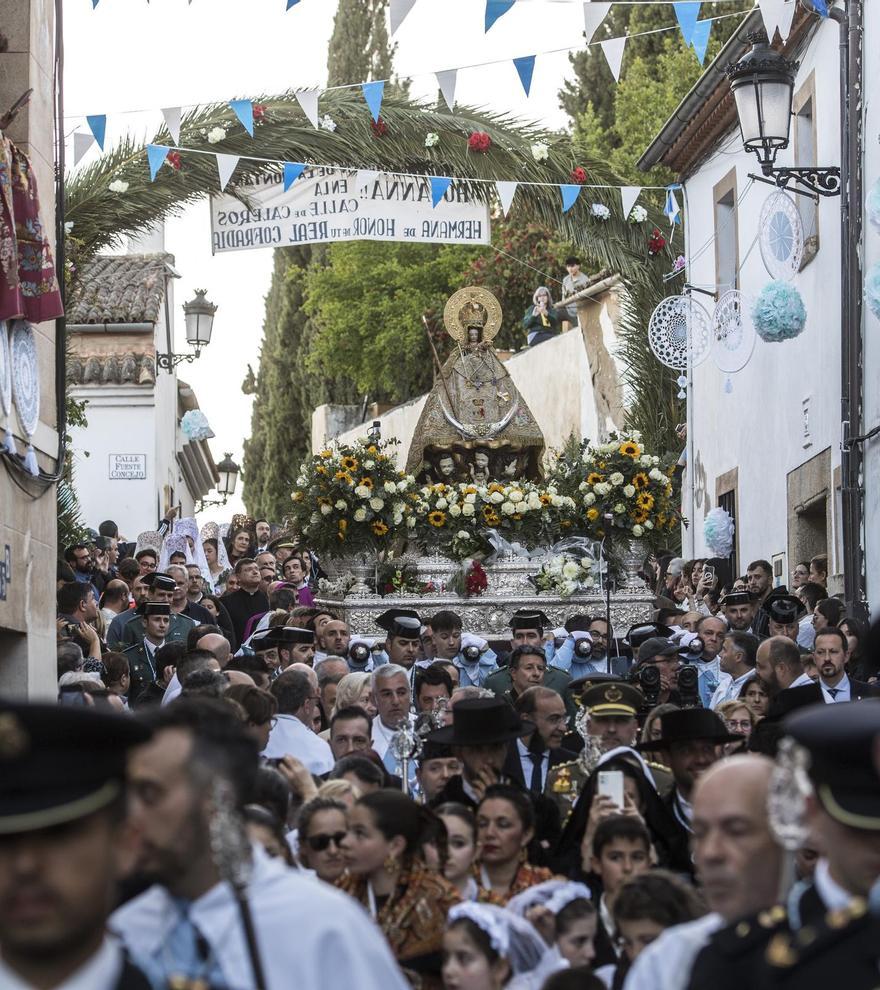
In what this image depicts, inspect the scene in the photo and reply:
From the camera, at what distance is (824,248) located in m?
17.6

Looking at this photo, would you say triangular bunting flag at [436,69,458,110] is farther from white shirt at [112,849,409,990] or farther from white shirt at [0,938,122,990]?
white shirt at [0,938,122,990]

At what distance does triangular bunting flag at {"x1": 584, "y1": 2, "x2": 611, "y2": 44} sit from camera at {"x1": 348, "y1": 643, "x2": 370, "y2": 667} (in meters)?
4.33

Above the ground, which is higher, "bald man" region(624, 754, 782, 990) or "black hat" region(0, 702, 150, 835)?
"black hat" region(0, 702, 150, 835)

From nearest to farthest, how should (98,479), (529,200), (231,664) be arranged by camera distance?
(231,664) < (529,200) < (98,479)

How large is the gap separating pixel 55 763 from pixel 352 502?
13171 millimetres

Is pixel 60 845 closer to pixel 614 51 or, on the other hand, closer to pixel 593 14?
pixel 593 14

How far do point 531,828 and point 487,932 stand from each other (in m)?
1.20

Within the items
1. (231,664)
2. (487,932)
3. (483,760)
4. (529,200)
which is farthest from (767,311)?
(487,932)

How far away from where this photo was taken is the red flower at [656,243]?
22516 millimetres

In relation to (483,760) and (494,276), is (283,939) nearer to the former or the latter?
(483,760)

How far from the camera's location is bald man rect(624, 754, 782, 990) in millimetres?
3576

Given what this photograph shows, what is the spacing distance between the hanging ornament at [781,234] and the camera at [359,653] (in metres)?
5.96

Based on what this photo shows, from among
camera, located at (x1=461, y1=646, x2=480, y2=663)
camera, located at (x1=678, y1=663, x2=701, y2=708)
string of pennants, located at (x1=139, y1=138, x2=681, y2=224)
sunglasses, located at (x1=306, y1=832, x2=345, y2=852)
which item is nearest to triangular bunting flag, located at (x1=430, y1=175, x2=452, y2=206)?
string of pennants, located at (x1=139, y1=138, x2=681, y2=224)

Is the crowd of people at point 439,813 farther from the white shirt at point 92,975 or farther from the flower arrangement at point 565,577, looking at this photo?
the flower arrangement at point 565,577
